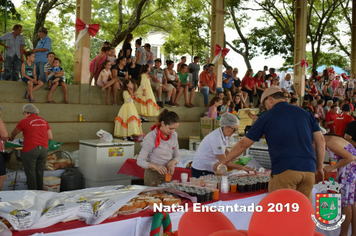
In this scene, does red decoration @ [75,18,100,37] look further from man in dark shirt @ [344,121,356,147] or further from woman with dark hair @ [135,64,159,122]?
man in dark shirt @ [344,121,356,147]

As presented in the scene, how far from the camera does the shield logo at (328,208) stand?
3.04 meters

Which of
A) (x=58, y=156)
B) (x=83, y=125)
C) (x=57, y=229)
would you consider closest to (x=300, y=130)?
(x=57, y=229)

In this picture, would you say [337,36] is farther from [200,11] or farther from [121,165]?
[121,165]

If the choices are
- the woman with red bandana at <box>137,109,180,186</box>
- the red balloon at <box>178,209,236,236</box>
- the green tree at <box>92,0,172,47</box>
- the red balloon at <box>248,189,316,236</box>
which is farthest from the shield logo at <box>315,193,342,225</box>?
the green tree at <box>92,0,172,47</box>

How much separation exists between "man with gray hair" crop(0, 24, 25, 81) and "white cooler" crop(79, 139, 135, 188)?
3.46 metres

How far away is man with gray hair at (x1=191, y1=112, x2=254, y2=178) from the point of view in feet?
13.9

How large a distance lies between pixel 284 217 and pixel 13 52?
31.0 feet

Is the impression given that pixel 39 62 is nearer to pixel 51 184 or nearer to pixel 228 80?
pixel 51 184

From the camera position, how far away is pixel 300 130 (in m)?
3.08

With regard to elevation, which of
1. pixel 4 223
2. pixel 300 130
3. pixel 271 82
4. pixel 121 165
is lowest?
pixel 121 165

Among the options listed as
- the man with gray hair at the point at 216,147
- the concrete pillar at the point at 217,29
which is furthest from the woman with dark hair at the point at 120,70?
the man with gray hair at the point at 216,147

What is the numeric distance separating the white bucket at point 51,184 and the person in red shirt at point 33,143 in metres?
0.25

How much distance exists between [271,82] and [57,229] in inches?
494

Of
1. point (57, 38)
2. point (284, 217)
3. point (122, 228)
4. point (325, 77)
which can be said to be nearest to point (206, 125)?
point (122, 228)
